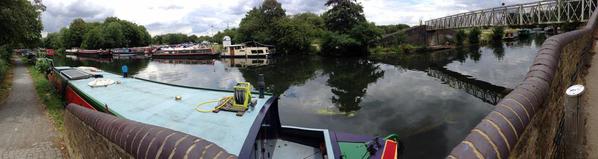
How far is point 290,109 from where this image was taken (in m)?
17.4

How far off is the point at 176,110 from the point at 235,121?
213cm

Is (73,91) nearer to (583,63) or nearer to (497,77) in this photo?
(583,63)

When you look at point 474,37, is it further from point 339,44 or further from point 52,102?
point 52,102

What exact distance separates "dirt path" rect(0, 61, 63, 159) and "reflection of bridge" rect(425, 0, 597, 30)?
29580 mm

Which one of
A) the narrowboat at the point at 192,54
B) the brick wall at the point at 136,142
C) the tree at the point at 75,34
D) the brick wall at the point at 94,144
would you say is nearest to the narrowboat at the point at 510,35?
the narrowboat at the point at 192,54

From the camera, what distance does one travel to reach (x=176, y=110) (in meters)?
8.81

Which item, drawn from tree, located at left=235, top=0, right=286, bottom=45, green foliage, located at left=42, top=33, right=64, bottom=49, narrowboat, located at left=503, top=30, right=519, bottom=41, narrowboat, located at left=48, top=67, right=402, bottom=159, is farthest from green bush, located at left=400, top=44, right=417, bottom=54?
green foliage, located at left=42, top=33, right=64, bottom=49

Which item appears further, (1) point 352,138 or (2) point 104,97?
(2) point 104,97

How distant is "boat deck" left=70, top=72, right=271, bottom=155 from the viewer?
699cm

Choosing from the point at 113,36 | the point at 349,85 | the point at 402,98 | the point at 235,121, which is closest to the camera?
the point at 235,121

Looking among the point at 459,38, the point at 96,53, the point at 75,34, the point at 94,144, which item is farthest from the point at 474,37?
the point at 75,34

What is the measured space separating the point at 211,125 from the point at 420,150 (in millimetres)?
7423

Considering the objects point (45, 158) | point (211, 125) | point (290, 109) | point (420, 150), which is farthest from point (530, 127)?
point (290, 109)

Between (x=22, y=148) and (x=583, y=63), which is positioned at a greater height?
(x=583, y=63)
